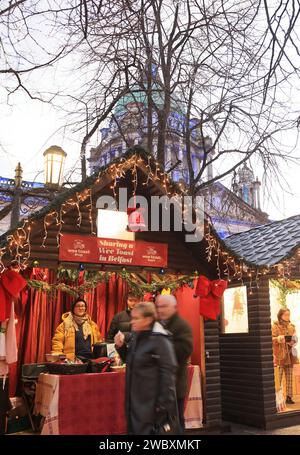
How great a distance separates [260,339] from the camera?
29.7 ft

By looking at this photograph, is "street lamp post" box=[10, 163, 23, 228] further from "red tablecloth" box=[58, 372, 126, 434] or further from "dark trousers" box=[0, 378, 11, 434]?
"red tablecloth" box=[58, 372, 126, 434]

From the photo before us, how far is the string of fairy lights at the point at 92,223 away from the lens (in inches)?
255

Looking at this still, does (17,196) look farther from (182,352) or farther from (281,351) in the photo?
(281,351)

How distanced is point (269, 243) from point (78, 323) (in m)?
4.64

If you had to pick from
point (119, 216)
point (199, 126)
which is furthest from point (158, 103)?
point (119, 216)

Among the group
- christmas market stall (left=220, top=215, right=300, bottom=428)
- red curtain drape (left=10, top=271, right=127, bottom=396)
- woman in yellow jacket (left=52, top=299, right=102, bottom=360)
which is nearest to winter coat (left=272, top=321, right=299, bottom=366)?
christmas market stall (left=220, top=215, right=300, bottom=428)

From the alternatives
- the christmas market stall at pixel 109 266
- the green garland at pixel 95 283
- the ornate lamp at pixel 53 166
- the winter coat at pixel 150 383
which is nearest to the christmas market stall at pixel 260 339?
the christmas market stall at pixel 109 266

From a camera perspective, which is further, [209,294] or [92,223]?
[209,294]

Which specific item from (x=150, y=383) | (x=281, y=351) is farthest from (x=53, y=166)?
(x=281, y=351)

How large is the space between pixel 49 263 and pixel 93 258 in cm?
72

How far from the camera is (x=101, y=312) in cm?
1033

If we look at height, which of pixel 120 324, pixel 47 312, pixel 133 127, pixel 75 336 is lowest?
pixel 75 336
